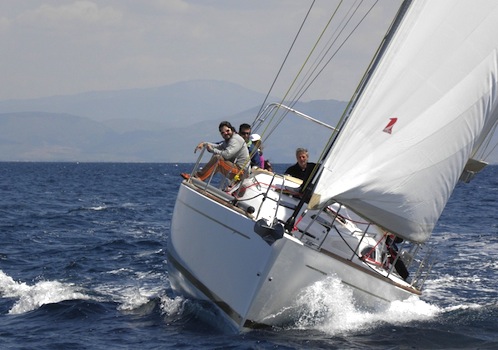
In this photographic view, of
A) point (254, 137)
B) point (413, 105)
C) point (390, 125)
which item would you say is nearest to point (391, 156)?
point (390, 125)

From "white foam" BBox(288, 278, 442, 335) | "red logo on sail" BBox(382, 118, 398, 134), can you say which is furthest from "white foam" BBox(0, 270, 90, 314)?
"red logo on sail" BBox(382, 118, 398, 134)

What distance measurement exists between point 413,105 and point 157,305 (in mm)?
5196

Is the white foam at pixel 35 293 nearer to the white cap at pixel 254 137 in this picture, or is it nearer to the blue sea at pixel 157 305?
the blue sea at pixel 157 305

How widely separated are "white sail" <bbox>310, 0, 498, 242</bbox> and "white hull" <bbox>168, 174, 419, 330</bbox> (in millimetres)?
746

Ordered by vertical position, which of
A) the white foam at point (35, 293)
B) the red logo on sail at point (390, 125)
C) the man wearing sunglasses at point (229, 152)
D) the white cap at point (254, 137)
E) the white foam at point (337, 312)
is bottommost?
the white foam at point (35, 293)

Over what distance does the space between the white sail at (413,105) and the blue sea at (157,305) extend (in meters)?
1.29

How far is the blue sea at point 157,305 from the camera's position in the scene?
34.2ft

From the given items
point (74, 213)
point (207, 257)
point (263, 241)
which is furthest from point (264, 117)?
point (74, 213)

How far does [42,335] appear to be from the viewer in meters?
10.9

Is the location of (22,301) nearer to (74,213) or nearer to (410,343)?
(410,343)

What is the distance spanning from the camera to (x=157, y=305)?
1298 cm

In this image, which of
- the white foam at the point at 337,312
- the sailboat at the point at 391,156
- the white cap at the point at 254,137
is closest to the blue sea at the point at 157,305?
the white foam at the point at 337,312

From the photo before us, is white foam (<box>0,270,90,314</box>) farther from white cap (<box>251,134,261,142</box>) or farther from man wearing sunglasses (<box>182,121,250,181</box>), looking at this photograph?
white cap (<box>251,134,261,142</box>)

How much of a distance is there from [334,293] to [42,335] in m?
3.68
